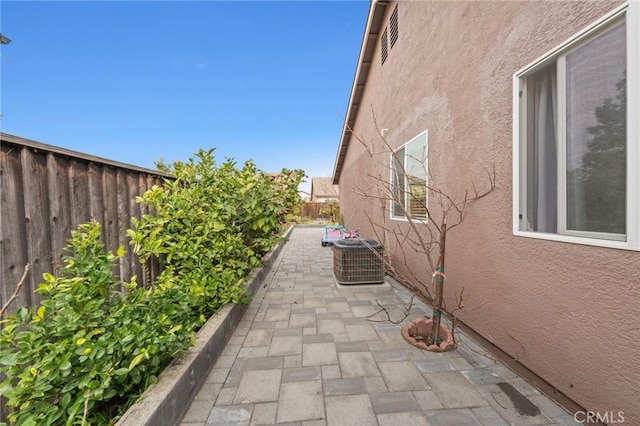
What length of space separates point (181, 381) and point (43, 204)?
1.43m

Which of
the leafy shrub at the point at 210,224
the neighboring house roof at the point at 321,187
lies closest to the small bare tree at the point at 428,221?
the leafy shrub at the point at 210,224

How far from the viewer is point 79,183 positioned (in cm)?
181

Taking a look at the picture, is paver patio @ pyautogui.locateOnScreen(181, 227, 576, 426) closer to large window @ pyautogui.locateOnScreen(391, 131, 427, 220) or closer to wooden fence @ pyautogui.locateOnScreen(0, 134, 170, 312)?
wooden fence @ pyautogui.locateOnScreen(0, 134, 170, 312)

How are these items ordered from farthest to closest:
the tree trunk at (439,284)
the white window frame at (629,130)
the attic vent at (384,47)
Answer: the attic vent at (384,47)
the tree trunk at (439,284)
the white window frame at (629,130)

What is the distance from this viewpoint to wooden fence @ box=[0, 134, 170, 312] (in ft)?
4.49

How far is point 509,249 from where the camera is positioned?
2.06m

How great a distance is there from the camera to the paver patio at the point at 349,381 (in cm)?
159

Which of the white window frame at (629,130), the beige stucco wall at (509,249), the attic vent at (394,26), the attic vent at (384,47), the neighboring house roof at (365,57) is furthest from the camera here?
the neighboring house roof at (365,57)

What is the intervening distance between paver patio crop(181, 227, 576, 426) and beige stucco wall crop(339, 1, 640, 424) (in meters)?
A: 0.35

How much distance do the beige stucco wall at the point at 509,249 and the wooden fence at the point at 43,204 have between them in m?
3.32

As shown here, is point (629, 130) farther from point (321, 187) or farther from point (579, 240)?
point (321, 187)

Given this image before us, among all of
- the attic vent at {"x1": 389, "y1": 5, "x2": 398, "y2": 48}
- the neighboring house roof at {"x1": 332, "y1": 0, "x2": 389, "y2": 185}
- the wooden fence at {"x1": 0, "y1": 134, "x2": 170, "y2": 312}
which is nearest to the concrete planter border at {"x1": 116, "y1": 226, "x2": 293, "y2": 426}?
the wooden fence at {"x1": 0, "y1": 134, "x2": 170, "y2": 312}

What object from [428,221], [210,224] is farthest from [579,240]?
[210,224]

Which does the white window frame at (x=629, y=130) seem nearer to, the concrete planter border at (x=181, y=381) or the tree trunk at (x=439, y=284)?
the tree trunk at (x=439, y=284)
